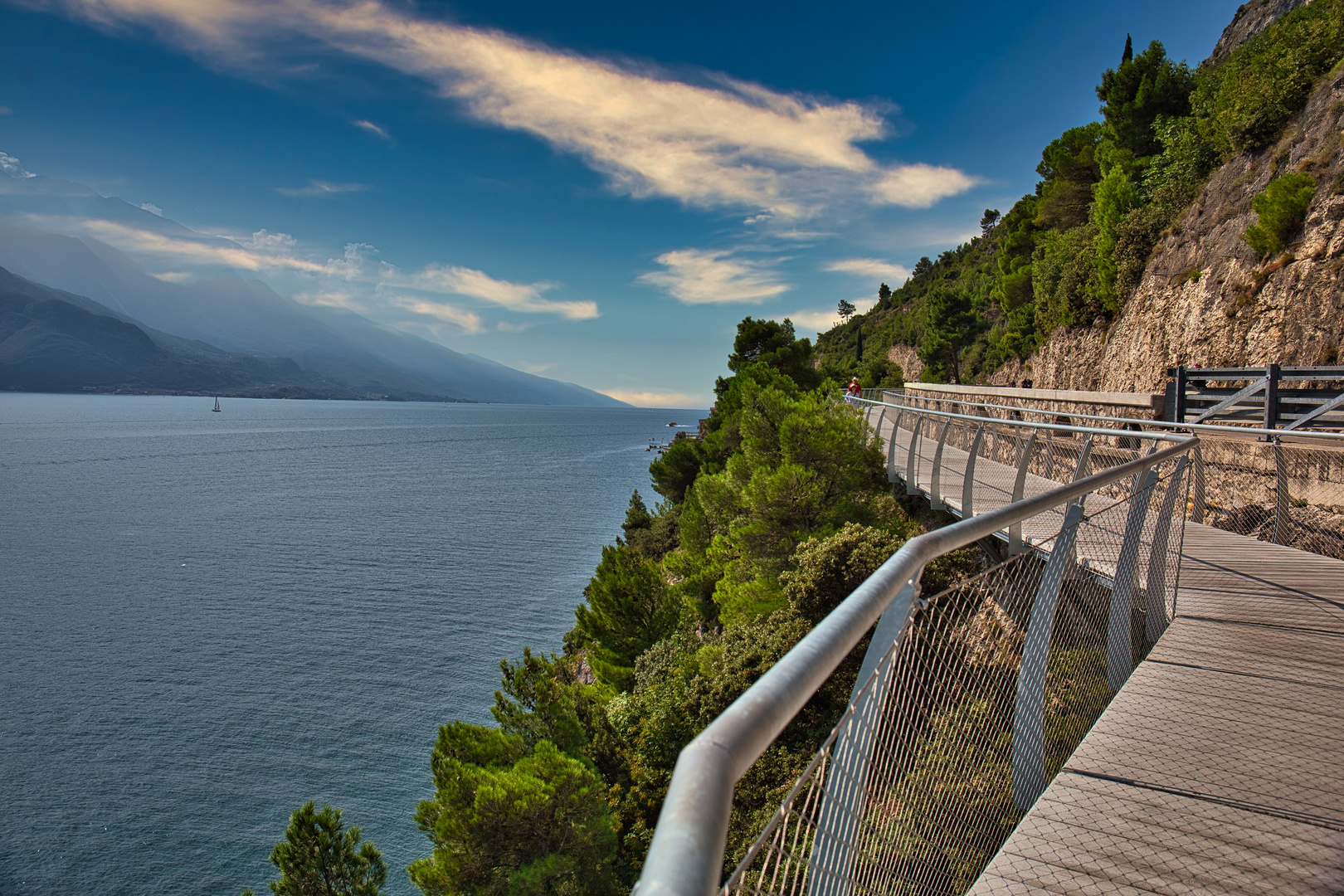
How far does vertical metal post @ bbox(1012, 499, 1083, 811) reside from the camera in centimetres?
263

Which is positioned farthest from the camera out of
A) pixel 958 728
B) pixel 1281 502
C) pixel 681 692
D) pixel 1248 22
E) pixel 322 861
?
pixel 1248 22

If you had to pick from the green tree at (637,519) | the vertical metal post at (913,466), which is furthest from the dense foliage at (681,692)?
the green tree at (637,519)

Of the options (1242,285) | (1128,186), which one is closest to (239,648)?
(1242,285)

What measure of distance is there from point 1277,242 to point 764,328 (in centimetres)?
2344

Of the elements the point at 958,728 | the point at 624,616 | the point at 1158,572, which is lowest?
the point at 624,616

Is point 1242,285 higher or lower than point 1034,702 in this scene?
higher

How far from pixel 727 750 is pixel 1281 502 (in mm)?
9181

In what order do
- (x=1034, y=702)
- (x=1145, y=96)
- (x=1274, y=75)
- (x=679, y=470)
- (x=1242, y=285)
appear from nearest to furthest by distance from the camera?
(x=1034, y=702), (x=1242, y=285), (x=1274, y=75), (x=1145, y=96), (x=679, y=470)

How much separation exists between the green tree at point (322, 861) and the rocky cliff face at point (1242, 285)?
69.4ft

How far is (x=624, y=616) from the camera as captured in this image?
2306cm

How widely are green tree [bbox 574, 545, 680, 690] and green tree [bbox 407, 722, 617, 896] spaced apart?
9.22 meters

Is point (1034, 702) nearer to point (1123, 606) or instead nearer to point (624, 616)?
point (1123, 606)

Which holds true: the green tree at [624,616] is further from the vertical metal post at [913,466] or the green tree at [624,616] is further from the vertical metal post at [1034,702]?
the vertical metal post at [1034,702]

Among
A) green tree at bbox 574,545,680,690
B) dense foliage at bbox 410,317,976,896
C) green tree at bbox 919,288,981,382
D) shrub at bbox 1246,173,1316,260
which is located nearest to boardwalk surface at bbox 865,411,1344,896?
dense foliage at bbox 410,317,976,896
